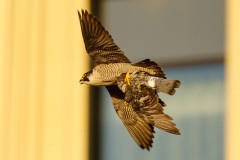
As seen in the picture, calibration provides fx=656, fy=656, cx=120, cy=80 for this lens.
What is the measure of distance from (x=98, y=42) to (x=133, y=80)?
34 cm

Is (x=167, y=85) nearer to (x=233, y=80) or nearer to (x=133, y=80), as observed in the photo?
(x=133, y=80)

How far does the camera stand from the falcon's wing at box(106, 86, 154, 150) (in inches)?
161

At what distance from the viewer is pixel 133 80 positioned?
4.05 metres

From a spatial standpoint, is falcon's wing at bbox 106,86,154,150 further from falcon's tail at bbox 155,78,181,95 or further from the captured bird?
falcon's tail at bbox 155,78,181,95

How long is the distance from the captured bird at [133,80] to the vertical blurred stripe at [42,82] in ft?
3.98

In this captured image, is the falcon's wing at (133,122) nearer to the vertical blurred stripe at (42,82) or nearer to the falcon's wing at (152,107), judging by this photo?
the falcon's wing at (152,107)

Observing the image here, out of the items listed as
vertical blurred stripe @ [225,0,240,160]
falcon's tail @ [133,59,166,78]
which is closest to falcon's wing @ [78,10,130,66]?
falcon's tail @ [133,59,166,78]

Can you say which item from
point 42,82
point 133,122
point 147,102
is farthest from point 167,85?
point 42,82

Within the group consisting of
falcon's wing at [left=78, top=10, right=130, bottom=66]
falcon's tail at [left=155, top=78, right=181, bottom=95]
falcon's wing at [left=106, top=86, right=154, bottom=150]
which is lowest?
falcon's wing at [left=106, top=86, right=154, bottom=150]

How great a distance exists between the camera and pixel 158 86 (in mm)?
A: 3926

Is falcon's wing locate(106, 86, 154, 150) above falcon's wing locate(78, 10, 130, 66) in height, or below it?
below

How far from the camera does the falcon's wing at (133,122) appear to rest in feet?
13.4

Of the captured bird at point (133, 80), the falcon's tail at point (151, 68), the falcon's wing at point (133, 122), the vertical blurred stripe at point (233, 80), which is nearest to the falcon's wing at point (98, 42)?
the captured bird at point (133, 80)

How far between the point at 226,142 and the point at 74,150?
1.26 m
